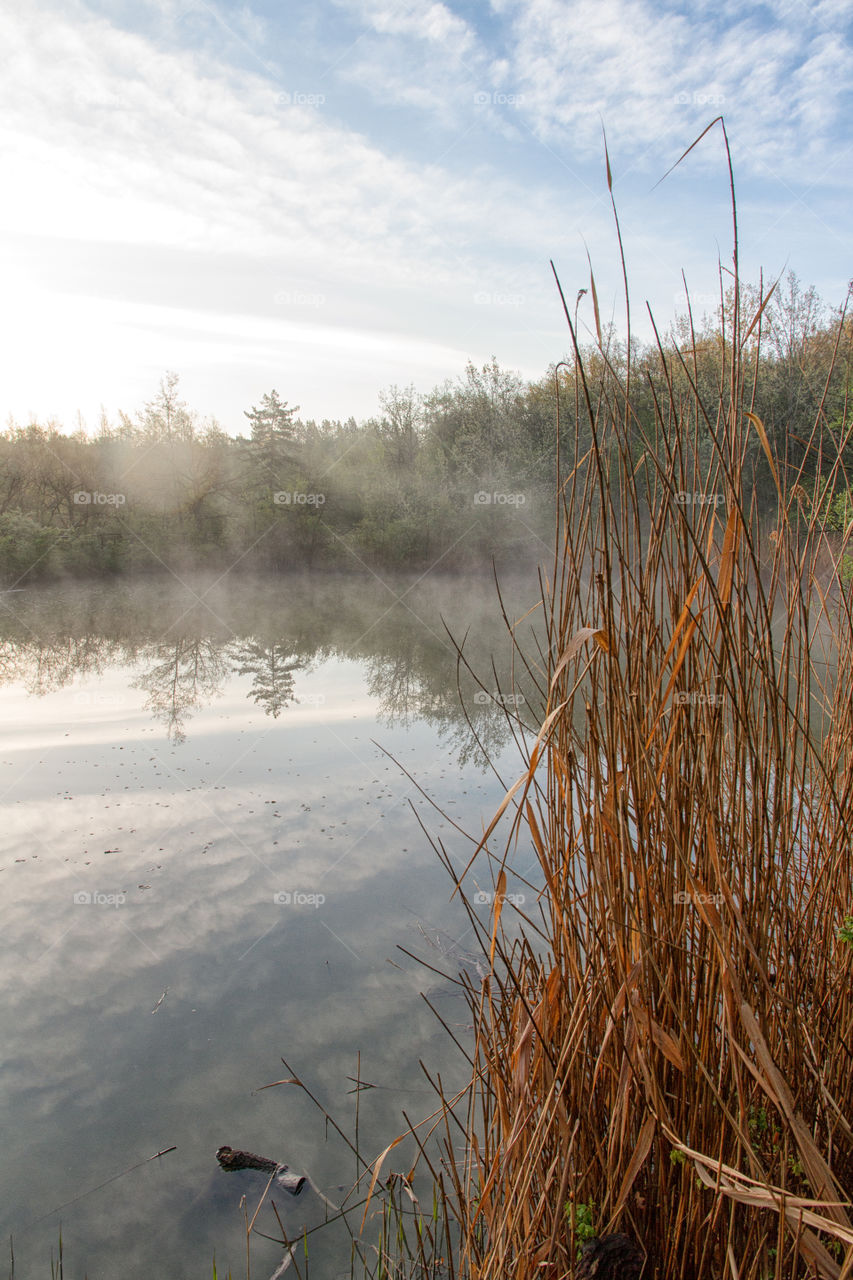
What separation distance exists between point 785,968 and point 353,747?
523 centimetres

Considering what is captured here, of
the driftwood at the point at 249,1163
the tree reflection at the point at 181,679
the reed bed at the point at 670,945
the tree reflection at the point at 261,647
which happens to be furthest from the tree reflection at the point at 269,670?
the reed bed at the point at 670,945

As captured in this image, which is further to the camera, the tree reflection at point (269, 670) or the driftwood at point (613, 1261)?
the tree reflection at point (269, 670)

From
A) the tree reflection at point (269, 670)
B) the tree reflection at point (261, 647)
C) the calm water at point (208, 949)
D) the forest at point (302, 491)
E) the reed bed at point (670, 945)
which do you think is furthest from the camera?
the forest at point (302, 491)

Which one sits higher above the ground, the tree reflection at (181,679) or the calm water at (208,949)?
the tree reflection at (181,679)

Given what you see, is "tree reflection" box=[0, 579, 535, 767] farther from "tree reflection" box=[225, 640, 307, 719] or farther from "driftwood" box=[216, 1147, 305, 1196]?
"driftwood" box=[216, 1147, 305, 1196]

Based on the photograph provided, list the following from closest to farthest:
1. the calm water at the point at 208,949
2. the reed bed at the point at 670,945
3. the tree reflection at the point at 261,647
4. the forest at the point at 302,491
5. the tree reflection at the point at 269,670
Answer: the reed bed at the point at 670,945 → the calm water at the point at 208,949 → the tree reflection at the point at 261,647 → the tree reflection at the point at 269,670 → the forest at the point at 302,491

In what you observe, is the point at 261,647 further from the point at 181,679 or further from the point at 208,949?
the point at 208,949

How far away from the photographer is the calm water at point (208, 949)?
2.13 m

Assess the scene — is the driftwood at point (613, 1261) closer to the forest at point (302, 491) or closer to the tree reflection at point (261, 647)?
the tree reflection at point (261, 647)

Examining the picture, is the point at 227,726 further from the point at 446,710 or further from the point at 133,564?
the point at 133,564

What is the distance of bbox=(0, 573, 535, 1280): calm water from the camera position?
2.13m

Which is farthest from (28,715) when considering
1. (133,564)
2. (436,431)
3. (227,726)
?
(436,431)

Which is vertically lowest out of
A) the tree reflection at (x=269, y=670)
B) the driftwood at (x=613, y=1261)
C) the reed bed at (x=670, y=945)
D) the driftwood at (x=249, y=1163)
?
the driftwood at (x=249, y=1163)

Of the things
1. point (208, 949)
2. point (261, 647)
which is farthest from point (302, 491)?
point (208, 949)
